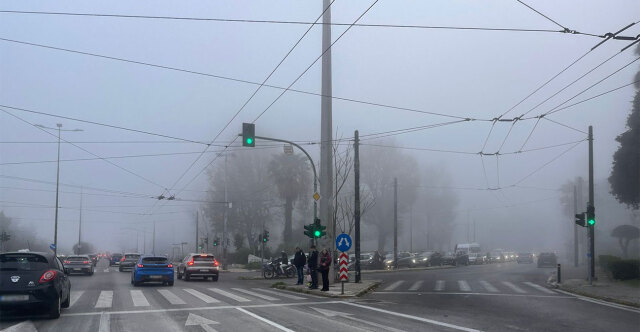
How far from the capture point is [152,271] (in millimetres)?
26906

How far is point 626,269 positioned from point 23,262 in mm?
27705

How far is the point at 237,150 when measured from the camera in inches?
2458

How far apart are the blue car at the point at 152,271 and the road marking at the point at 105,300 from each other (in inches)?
202

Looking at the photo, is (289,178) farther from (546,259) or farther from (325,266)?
(325,266)

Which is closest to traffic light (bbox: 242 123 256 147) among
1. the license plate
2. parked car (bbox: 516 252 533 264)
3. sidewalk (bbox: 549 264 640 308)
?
the license plate

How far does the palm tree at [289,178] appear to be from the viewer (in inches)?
2308

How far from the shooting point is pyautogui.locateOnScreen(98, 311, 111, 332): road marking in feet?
39.5

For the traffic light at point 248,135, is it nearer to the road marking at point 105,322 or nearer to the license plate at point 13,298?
the road marking at point 105,322

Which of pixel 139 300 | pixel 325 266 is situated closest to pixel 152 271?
pixel 325 266

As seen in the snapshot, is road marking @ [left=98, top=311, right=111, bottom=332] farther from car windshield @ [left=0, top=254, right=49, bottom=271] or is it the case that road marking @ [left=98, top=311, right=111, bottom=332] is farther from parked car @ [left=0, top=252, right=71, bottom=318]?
car windshield @ [left=0, top=254, right=49, bottom=271]

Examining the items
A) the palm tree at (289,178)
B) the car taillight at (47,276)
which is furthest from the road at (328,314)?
the palm tree at (289,178)

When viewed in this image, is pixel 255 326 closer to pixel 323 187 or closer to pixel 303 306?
pixel 303 306

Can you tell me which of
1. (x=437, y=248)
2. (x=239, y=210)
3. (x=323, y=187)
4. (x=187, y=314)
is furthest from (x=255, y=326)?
(x=437, y=248)

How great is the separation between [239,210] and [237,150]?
7.57m
